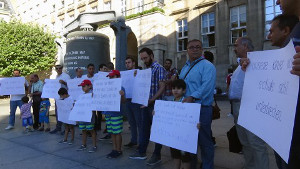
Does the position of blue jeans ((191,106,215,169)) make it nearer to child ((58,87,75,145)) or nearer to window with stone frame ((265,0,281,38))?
child ((58,87,75,145))

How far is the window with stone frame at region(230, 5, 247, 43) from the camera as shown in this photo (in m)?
16.5

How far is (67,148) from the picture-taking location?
4.95 m

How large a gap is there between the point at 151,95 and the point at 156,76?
342 mm

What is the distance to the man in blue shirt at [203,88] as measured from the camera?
2.95 metres

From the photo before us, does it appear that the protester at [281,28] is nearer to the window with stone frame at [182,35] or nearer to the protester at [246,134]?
the protester at [246,134]

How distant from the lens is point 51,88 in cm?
650

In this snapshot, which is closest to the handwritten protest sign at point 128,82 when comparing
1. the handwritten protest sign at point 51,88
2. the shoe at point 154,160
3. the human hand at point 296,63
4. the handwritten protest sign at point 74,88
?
the shoe at point 154,160

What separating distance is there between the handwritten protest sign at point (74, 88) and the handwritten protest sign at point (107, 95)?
1.50 m

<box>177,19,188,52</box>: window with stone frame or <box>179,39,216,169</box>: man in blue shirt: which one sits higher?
<box>177,19,188,52</box>: window with stone frame

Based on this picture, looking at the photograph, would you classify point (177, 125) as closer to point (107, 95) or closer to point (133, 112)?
point (107, 95)

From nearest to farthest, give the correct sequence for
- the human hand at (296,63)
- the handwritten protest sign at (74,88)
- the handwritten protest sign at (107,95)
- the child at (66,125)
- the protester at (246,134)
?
the human hand at (296,63) → the protester at (246,134) → the handwritten protest sign at (107,95) → the child at (66,125) → the handwritten protest sign at (74,88)

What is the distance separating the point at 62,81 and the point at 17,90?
1.83 metres

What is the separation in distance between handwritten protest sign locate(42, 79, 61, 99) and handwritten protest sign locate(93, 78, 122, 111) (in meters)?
2.34

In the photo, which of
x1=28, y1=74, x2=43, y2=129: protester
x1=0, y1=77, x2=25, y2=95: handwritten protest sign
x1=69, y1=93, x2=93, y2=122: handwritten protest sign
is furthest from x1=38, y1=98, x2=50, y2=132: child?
x1=69, y1=93, x2=93, y2=122: handwritten protest sign
